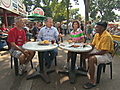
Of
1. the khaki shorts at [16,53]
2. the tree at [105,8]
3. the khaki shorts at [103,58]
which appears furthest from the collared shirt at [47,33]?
the tree at [105,8]

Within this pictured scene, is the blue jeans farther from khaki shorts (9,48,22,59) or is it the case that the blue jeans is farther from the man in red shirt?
khaki shorts (9,48,22,59)

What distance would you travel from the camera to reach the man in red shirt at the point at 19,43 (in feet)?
8.51

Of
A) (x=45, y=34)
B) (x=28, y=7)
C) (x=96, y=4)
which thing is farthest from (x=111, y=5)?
(x=45, y=34)

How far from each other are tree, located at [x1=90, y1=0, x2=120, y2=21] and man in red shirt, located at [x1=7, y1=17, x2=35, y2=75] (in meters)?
30.0

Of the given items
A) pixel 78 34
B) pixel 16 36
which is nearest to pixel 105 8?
pixel 78 34

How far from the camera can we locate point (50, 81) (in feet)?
8.35

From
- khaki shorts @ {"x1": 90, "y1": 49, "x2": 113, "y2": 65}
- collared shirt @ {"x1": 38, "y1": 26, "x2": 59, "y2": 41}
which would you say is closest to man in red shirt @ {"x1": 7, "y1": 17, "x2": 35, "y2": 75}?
collared shirt @ {"x1": 38, "y1": 26, "x2": 59, "y2": 41}

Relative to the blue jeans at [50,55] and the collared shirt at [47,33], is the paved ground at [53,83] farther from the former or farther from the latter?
the collared shirt at [47,33]

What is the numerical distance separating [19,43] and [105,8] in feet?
104

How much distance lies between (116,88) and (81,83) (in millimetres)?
751

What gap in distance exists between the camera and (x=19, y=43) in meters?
2.88

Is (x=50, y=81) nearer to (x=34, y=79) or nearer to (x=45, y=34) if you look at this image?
(x=34, y=79)

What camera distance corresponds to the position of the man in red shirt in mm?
2594

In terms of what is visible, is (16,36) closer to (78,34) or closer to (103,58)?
(78,34)
